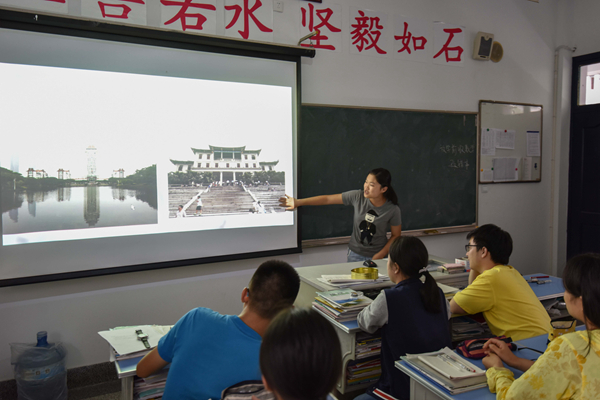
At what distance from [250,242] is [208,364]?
6.23ft

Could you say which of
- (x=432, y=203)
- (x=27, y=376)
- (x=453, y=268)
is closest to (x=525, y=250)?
(x=432, y=203)

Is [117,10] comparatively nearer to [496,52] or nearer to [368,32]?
[368,32]

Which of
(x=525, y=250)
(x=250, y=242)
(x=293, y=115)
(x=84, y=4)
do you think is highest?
(x=84, y=4)

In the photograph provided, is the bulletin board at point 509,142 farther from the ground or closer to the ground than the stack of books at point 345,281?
farther from the ground

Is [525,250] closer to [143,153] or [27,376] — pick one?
[143,153]

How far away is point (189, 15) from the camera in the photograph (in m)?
2.82

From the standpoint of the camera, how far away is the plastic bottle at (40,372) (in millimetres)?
2424

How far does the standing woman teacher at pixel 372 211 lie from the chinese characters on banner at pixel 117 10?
1595 mm

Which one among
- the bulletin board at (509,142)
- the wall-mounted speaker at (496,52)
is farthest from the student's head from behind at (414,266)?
the wall-mounted speaker at (496,52)

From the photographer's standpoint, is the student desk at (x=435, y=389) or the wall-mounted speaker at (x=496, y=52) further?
the wall-mounted speaker at (x=496, y=52)

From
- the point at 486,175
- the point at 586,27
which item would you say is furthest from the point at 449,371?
the point at 586,27

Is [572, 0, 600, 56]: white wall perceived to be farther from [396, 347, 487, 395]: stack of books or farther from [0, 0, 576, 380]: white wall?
[396, 347, 487, 395]: stack of books

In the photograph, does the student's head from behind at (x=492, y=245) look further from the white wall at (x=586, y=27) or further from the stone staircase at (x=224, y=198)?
the white wall at (x=586, y=27)

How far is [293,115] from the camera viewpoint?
3.19 metres
